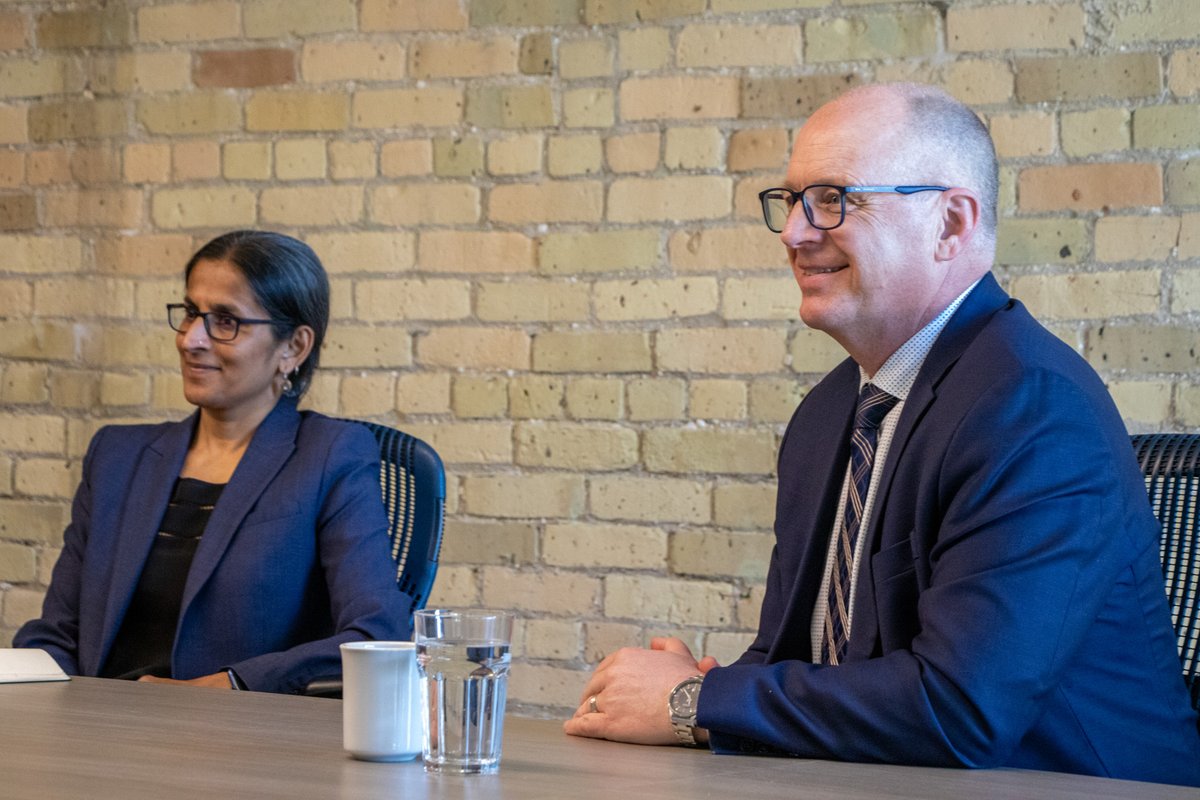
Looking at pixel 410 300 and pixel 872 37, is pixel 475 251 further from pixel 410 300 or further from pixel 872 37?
pixel 872 37

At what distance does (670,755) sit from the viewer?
1.42 meters

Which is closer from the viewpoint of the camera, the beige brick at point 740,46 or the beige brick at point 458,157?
the beige brick at point 740,46

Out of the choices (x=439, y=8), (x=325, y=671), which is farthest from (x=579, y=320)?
(x=325, y=671)

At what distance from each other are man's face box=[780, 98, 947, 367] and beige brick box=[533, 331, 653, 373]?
128cm

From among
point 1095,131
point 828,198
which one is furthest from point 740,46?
point 828,198

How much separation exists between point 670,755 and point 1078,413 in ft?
1.88

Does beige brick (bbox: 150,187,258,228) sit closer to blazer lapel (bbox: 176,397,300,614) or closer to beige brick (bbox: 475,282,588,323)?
beige brick (bbox: 475,282,588,323)

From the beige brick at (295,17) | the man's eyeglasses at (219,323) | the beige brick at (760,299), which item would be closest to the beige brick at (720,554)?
the beige brick at (760,299)

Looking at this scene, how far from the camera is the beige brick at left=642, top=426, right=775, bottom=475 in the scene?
3043mm

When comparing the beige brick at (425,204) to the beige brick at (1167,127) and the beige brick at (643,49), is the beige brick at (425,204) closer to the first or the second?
the beige brick at (643,49)

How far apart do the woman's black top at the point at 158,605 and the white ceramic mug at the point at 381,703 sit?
4.15 feet

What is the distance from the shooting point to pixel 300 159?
3.44 metres

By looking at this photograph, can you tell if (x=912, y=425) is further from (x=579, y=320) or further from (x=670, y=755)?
(x=579, y=320)

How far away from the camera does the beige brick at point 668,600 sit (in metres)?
3.06
